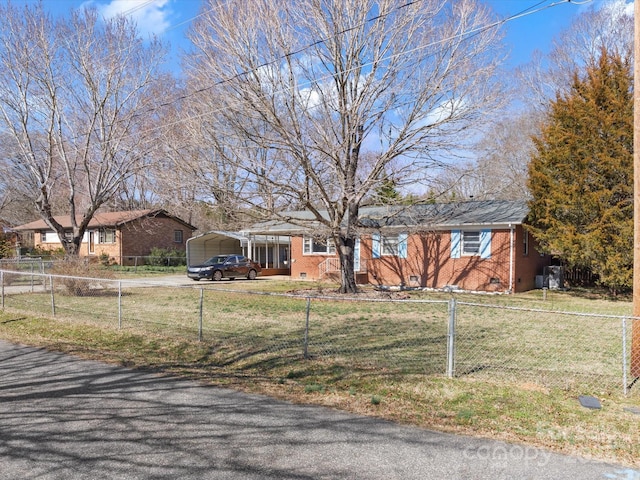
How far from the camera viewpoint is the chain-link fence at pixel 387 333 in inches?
275

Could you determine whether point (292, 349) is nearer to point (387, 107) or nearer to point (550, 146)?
point (387, 107)

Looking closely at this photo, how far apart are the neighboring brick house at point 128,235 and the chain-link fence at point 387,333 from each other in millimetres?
20288

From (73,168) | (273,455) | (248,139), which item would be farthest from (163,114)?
(273,455)

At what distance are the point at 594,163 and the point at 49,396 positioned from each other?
18.3m

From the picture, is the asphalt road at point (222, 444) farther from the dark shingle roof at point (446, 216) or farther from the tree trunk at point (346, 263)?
the dark shingle roof at point (446, 216)

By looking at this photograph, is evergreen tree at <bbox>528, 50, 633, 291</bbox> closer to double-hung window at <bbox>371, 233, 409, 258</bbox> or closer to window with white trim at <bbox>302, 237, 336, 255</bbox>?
double-hung window at <bbox>371, 233, 409, 258</bbox>

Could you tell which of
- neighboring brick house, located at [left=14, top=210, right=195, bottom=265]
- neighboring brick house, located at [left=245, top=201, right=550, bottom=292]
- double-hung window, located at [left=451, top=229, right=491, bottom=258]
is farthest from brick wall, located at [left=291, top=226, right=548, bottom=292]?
neighboring brick house, located at [left=14, top=210, right=195, bottom=265]

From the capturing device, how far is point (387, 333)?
9.94 metres

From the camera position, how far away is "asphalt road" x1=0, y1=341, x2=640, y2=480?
386 centimetres

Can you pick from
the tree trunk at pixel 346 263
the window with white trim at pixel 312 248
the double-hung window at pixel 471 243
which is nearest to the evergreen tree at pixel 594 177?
the double-hung window at pixel 471 243

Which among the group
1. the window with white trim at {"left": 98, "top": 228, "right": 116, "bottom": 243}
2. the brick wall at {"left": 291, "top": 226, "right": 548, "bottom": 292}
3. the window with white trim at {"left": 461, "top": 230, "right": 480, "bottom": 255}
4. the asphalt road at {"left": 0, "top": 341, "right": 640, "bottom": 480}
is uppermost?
the window with white trim at {"left": 98, "top": 228, "right": 116, "bottom": 243}

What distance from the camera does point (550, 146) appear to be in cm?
1944

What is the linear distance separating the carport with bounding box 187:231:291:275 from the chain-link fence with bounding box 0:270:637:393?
14358 mm

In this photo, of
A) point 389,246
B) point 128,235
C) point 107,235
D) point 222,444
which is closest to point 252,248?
point 389,246
